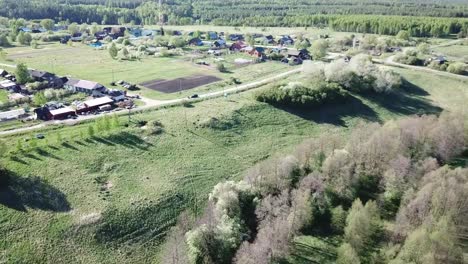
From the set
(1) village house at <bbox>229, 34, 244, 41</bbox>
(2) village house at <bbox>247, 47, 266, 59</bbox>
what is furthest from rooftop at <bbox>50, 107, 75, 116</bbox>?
(1) village house at <bbox>229, 34, 244, 41</bbox>

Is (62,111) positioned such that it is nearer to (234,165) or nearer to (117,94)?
(117,94)

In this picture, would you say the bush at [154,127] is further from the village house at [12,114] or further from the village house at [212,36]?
the village house at [212,36]

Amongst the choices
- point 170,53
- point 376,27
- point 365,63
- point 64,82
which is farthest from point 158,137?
point 376,27

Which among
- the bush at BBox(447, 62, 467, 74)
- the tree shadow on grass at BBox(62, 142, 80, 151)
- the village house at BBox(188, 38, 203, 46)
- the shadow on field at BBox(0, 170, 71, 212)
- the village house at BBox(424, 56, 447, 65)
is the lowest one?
the shadow on field at BBox(0, 170, 71, 212)

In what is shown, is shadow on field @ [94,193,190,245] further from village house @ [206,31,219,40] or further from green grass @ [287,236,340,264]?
village house @ [206,31,219,40]

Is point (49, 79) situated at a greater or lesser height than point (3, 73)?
lesser

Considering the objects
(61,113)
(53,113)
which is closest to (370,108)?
(61,113)

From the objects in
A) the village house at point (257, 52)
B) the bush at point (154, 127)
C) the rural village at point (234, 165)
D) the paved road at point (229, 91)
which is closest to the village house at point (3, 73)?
the rural village at point (234, 165)

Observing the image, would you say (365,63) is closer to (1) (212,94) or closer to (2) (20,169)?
(1) (212,94)
